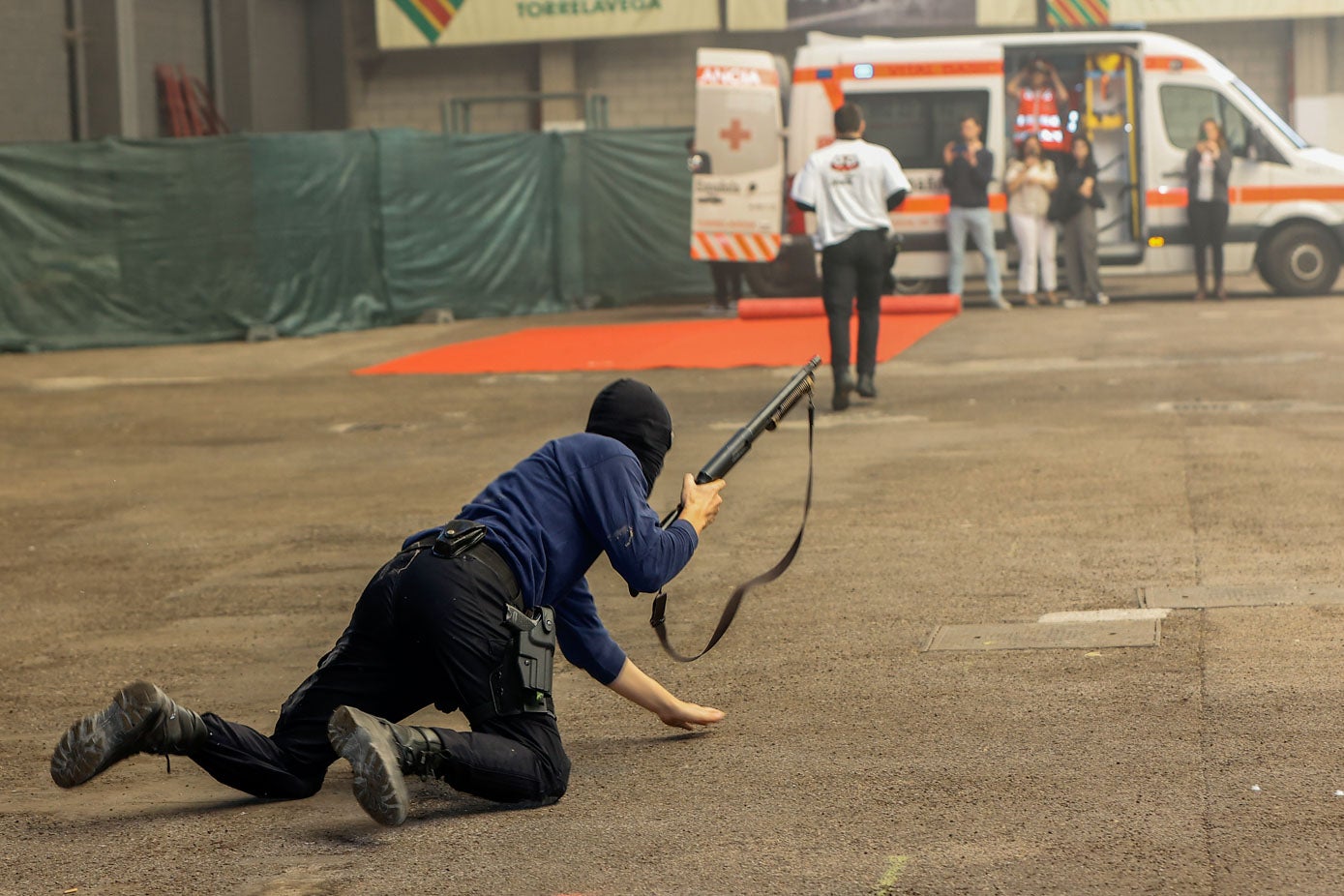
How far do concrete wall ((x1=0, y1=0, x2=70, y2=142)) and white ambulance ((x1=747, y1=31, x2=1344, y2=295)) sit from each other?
10134 mm

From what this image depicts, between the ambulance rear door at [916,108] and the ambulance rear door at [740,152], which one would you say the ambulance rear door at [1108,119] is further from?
the ambulance rear door at [740,152]

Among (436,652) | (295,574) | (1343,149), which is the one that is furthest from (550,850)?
(1343,149)

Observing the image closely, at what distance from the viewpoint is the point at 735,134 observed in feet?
70.3

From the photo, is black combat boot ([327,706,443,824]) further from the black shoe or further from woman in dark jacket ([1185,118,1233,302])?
woman in dark jacket ([1185,118,1233,302])

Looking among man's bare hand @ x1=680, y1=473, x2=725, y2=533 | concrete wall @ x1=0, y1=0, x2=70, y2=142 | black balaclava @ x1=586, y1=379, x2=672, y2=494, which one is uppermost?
concrete wall @ x1=0, y1=0, x2=70, y2=142

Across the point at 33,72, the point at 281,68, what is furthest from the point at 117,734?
the point at 281,68

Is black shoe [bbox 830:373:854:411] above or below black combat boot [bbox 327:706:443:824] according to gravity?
above

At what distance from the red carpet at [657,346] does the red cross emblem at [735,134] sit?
6.66 ft

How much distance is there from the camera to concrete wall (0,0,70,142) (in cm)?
2377

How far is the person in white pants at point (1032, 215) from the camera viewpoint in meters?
20.5

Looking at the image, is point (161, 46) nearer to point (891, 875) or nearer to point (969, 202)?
point (969, 202)

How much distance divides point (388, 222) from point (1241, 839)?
19744 millimetres

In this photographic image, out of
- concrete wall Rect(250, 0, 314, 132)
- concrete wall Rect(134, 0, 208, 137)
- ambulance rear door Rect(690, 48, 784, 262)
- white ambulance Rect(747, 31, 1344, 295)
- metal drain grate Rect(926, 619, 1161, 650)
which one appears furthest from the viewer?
concrete wall Rect(250, 0, 314, 132)

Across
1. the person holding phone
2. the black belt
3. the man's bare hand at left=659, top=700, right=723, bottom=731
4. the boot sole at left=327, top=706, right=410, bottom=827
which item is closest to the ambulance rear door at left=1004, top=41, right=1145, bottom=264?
the person holding phone
